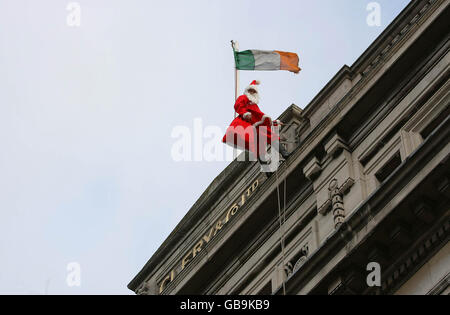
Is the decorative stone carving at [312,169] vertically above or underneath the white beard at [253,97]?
underneath

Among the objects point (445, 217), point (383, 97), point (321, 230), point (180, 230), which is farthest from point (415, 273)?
point (180, 230)

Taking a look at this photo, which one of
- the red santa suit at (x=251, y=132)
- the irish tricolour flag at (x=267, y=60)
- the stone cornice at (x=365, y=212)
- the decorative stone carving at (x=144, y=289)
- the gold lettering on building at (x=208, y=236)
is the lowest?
the stone cornice at (x=365, y=212)

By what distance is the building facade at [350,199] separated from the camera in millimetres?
22688

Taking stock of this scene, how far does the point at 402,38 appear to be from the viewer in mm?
27422

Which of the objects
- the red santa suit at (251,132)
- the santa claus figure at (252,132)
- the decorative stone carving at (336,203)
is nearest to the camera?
the decorative stone carving at (336,203)

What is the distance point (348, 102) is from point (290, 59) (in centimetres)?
512

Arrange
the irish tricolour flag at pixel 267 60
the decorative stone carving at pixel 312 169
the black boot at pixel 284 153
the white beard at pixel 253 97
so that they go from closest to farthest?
the decorative stone carving at pixel 312 169, the black boot at pixel 284 153, the white beard at pixel 253 97, the irish tricolour flag at pixel 267 60

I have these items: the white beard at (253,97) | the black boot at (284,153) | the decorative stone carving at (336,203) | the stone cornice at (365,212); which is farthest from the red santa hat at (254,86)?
the stone cornice at (365,212)

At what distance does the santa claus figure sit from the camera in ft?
96.2

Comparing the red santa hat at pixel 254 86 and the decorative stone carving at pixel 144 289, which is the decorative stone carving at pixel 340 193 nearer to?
the red santa hat at pixel 254 86

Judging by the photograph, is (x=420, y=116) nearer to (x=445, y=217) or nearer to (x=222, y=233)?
(x=445, y=217)

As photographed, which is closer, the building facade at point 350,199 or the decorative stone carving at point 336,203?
the building facade at point 350,199

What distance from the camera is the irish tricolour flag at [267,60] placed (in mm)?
32469

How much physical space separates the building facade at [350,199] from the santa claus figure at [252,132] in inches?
24.6
